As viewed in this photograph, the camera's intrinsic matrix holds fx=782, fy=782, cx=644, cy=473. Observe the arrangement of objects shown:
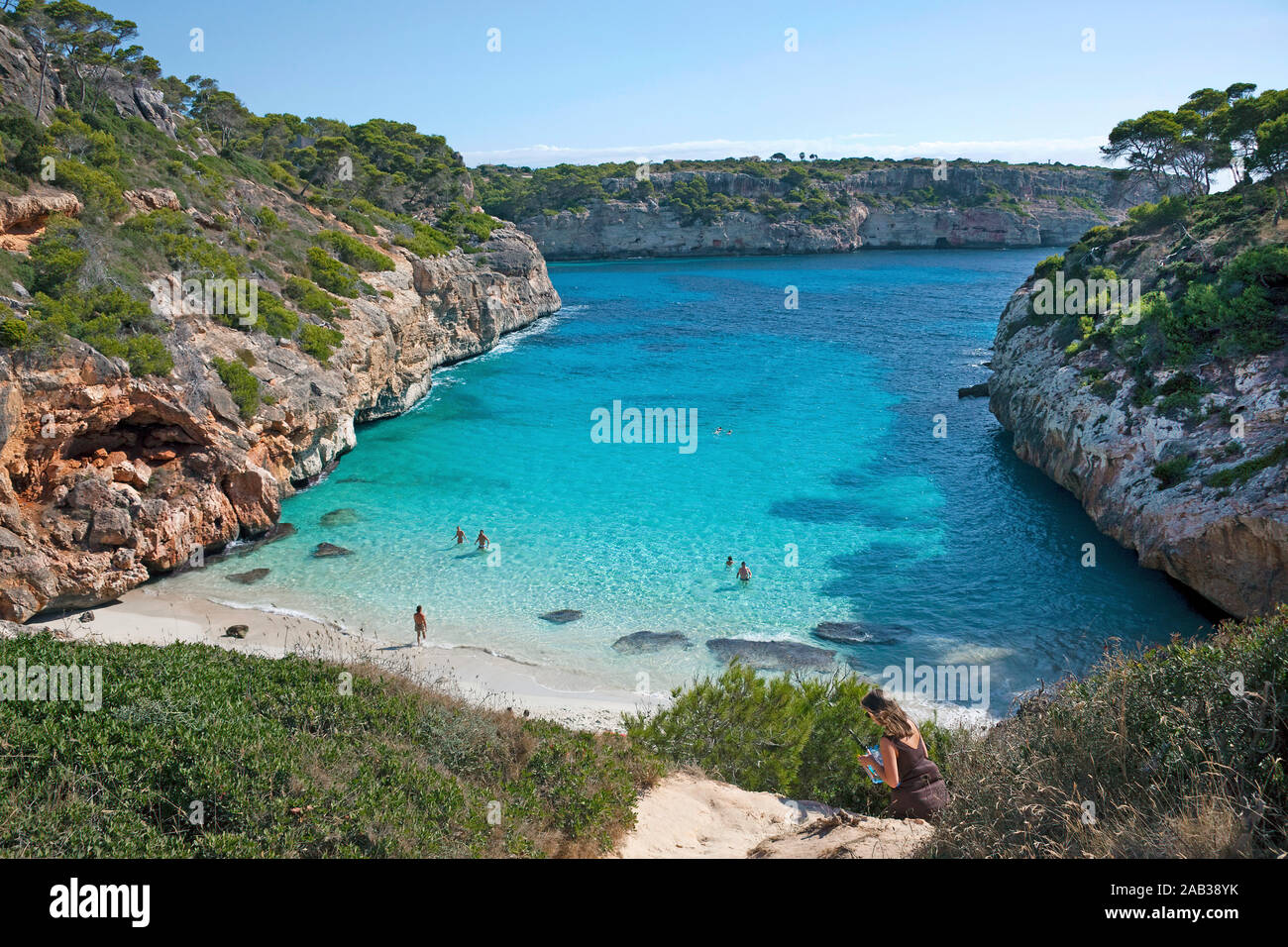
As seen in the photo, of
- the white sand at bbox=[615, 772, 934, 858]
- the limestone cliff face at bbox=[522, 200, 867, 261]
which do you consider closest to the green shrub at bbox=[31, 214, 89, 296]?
the white sand at bbox=[615, 772, 934, 858]

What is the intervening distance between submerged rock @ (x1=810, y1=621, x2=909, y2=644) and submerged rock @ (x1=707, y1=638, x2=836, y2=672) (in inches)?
25.9

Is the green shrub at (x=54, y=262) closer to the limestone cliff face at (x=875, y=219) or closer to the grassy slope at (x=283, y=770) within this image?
the grassy slope at (x=283, y=770)

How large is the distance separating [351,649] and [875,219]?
122 m

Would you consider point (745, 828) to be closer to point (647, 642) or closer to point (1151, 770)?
point (1151, 770)

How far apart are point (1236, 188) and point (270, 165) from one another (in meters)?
50.2

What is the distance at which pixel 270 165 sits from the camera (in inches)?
1871

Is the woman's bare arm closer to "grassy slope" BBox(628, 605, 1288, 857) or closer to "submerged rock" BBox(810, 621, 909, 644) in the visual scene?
"grassy slope" BBox(628, 605, 1288, 857)

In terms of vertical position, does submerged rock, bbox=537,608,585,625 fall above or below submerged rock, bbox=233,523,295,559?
below

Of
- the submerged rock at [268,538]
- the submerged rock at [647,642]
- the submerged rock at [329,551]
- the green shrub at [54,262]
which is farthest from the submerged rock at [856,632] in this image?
the green shrub at [54,262]

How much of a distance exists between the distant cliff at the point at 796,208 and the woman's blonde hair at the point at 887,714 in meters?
106

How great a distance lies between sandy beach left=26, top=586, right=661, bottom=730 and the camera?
52.5 ft

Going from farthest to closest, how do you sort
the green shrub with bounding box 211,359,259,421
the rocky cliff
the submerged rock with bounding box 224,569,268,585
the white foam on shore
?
the green shrub with bounding box 211,359,259,421 < the submerged rock with bounding box 224,569,268,585 < the white foam on shore < the rocky cliff
